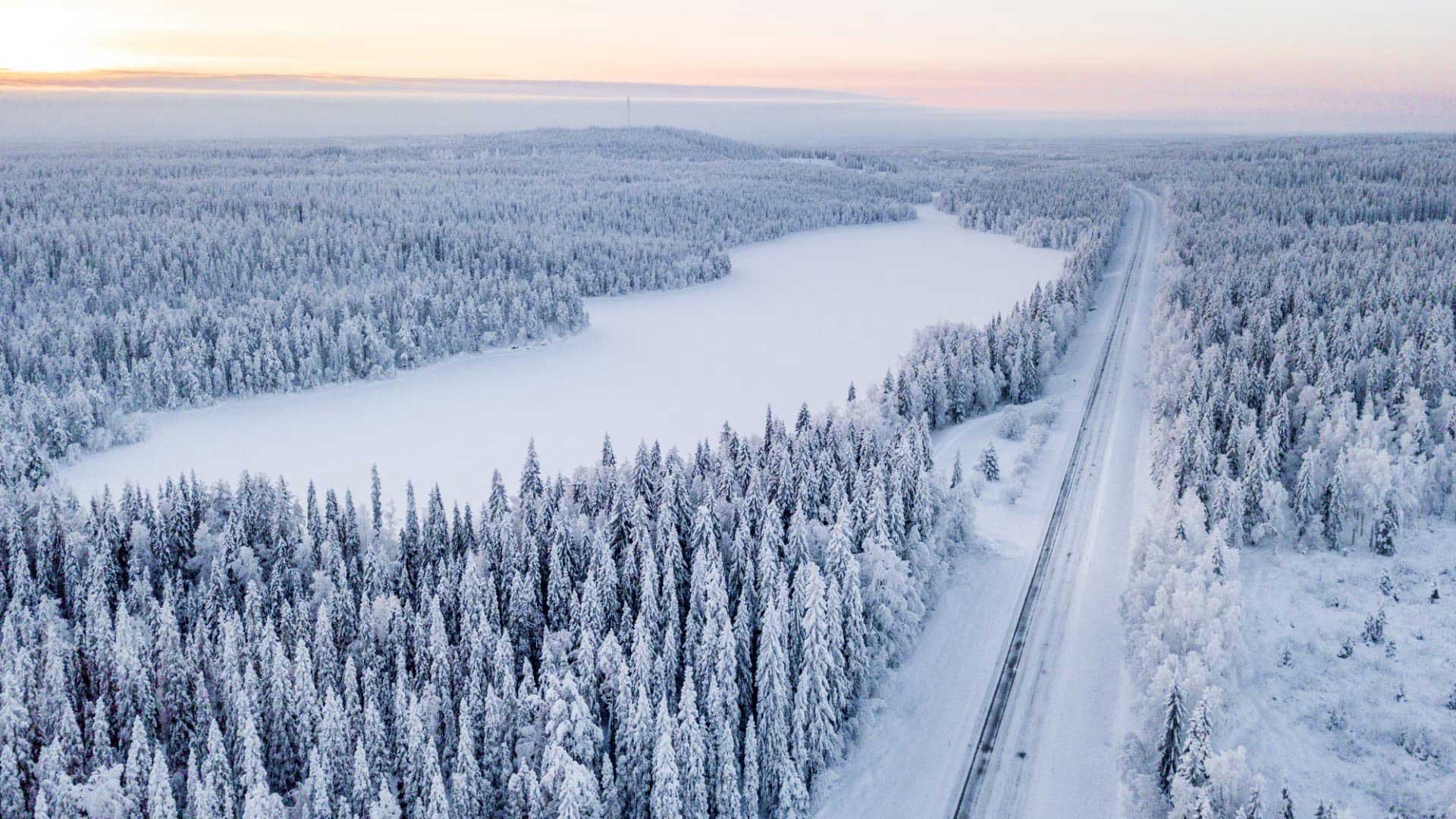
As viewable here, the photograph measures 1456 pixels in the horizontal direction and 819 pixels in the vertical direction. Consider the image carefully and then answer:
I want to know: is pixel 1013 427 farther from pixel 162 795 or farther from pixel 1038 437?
pixel 162 795

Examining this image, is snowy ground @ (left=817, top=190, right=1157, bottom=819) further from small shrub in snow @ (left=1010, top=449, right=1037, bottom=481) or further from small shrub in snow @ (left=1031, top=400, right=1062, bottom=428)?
small shrub in snow @ (left=1031, top=400, right=1062, bottom=428)

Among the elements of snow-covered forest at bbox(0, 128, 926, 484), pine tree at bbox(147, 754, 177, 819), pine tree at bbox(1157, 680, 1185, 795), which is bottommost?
pine tree at bbox(1157, 680, 1185, 795)

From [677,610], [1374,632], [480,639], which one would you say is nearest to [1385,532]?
[1374,632]

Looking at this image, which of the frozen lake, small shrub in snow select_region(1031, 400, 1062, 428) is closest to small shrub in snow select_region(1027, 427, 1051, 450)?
small shrub in snow select_region(1031, 400, 1062, 428)

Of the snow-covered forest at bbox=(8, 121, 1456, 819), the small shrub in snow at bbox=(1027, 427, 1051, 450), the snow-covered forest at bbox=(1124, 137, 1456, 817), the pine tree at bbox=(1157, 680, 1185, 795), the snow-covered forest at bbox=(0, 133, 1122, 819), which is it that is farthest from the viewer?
the small shrub in snow at bbox=(1027, 427, 1051, 450)

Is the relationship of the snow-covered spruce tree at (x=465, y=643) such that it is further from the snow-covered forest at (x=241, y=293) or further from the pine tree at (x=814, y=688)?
the snow-covered forest at (x=241, y=293)

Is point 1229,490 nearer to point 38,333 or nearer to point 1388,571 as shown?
point 1388,571

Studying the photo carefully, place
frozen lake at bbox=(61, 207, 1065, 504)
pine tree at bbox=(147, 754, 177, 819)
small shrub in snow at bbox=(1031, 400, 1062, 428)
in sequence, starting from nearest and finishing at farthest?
pine tree at bbox=(147, 754, 177, 819) → frozen lake at bbox=(61, 207, 1065, 504) → small shrub in snow at bbox=(1031, 400, 1062, 428)
